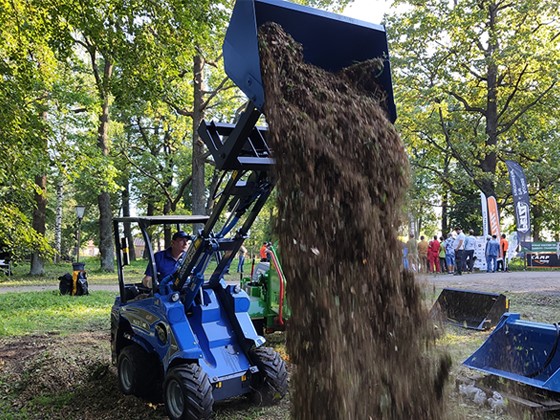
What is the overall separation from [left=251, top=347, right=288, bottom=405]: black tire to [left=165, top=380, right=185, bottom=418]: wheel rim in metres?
0.67

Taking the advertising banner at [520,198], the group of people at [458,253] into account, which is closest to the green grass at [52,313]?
the group of people at [458,253]

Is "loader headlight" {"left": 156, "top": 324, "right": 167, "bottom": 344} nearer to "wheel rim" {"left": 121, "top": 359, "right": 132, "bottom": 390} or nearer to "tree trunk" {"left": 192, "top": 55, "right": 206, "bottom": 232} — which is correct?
"wheel rim" {"left": 121, "top": 359, "right": 132, "bottom": 390}

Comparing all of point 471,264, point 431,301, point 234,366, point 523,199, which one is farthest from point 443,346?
point 523,199

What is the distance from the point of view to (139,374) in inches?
172

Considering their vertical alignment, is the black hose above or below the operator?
below

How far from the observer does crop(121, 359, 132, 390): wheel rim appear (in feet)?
14.6

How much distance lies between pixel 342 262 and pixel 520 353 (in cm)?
268

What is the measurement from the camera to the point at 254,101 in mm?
3029

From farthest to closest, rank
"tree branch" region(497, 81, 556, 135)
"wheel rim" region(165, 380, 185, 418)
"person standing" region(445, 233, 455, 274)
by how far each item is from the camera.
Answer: "tree branch" region(497, 81, 556, 135)
"person standing" region(445, 233, 455, 274)
"wheel rim" region(165, 380, 185, 418)

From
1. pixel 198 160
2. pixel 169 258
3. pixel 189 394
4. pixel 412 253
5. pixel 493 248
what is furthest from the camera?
pixel 493 248

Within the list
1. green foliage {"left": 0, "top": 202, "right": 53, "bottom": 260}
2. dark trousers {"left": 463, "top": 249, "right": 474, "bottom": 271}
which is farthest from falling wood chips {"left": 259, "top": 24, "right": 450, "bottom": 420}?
dark trousers {"left": 463, "top": 249, "right": 474, "bottom": 271}

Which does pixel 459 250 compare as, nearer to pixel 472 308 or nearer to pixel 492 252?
pixel 492 252

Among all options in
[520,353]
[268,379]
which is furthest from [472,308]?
[268,379]

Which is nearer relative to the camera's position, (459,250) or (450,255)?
(459,250)
